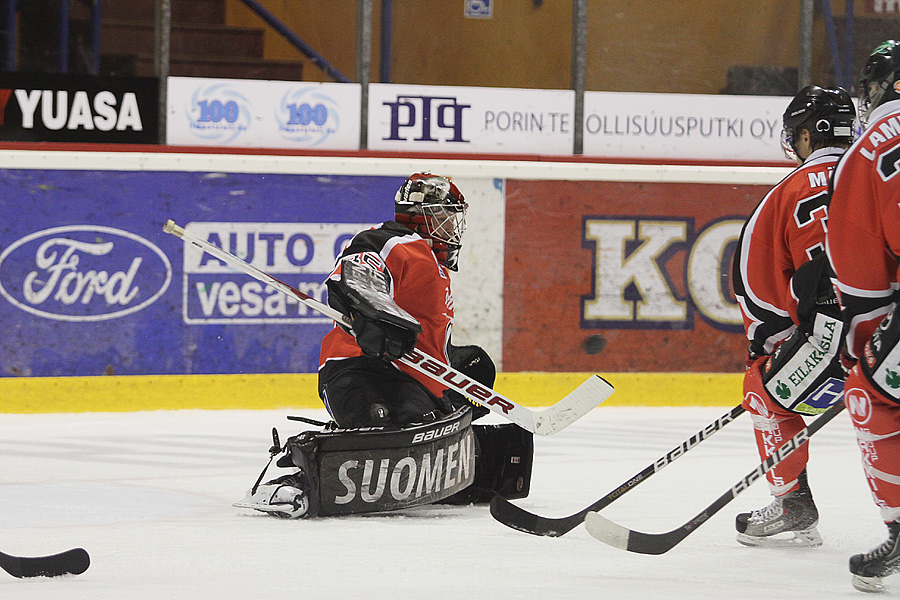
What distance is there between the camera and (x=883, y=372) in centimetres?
231

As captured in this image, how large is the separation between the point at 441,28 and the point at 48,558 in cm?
476

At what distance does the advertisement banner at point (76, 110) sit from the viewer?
227 inches

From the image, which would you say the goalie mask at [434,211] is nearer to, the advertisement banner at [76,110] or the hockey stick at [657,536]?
the hockey stick at [657,536]

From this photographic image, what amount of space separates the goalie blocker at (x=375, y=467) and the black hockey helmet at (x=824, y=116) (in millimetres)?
1217

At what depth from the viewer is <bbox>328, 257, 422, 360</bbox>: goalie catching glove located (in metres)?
3.17

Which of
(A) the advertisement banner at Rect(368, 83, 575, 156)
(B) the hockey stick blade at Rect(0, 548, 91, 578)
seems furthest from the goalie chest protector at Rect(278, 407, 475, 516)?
(A) the advertisement banner at Rect(368, 83, 575, 156)

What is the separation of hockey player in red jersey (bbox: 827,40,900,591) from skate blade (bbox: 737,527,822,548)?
60 cm

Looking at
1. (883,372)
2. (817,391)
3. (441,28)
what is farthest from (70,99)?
(883,372)

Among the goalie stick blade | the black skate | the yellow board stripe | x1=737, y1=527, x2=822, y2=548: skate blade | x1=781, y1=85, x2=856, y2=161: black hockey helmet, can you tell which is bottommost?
the yellow board stripe

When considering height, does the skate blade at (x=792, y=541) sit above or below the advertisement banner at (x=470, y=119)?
below

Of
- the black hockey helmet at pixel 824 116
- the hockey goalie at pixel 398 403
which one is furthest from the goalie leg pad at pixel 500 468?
the black hockey helmet at pixel 824 116

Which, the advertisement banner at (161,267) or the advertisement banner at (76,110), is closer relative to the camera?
the advertisement banner at (161,267)

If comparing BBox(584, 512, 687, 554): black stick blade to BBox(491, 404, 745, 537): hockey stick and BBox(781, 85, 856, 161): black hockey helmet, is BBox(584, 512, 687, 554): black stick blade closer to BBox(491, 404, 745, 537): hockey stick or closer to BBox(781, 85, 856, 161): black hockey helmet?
BBox(491, 404, 745, 537): hockey stick

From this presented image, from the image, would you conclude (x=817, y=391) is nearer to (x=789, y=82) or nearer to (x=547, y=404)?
(x=547, y=404)
